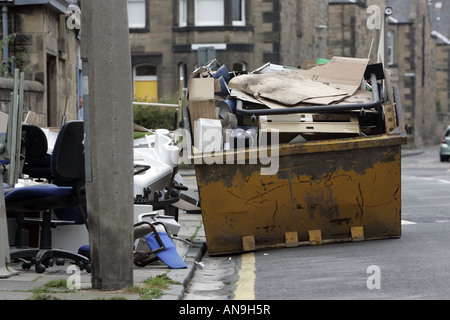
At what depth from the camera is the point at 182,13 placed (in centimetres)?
3716

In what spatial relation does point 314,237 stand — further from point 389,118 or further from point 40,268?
point 40,268

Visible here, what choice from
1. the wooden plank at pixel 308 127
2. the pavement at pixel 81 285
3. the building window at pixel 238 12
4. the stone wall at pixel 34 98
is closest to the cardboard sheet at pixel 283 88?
the wooden plank at pixel 308 127

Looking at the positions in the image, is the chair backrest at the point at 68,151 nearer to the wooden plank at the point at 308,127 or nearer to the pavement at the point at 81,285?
the pavement at the point at 81,285

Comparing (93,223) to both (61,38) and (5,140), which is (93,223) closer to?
(5,140)

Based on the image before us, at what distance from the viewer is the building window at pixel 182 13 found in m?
36.9

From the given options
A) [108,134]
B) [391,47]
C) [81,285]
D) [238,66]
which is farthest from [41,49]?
[391,47]

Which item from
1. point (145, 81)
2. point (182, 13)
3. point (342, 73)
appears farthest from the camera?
point (145, 81)

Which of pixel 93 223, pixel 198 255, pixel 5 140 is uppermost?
pixel 5 140

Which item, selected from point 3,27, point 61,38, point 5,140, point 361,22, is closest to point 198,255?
point 5,140

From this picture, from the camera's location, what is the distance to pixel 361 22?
54.8 meters

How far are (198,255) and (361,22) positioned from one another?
1821 inches

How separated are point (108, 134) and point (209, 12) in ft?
97.6

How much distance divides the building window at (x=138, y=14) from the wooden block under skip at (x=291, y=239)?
28.5 meters

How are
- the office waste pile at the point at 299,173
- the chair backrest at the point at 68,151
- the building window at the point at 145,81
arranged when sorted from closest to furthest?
the chair backrest at the point at 68,151, the office waste pile at the point at 299,173, the building window at the point at 145,81
